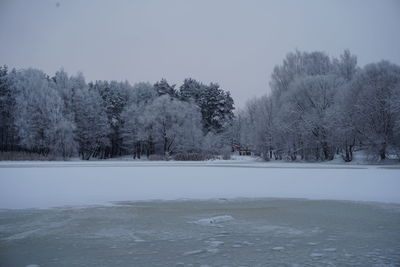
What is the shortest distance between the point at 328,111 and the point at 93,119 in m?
34.5

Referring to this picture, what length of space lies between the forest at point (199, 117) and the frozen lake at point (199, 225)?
2522 cm

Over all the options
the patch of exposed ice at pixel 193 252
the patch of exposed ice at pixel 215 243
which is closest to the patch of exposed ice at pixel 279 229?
the patch of exposed ice at pixel 215 243

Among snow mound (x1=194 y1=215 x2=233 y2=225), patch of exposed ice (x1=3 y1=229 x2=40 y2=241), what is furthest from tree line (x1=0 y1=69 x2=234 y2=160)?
patch of exposed ice (x1=3 y1=229 x2=40 y2=241)

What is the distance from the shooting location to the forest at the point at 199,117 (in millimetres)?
37781

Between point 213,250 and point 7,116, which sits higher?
point 7,116

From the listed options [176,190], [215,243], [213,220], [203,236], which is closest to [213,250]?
[215,243]

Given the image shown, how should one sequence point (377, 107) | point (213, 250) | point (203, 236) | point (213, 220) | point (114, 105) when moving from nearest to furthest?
point (213, 250) < point (203, 236) < point (213, 220) < point (377, 107) < point (114, 105)

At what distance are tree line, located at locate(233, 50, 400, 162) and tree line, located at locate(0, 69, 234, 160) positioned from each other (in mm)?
11448

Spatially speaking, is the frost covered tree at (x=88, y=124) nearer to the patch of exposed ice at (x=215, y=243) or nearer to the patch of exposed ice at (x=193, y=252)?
the patch of exposed ice at (x=215, y=243)

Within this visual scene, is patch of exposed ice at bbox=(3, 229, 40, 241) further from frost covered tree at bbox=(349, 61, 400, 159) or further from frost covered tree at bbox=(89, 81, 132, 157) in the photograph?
frost covered tree at bbox=(89, 81, 132, 157)

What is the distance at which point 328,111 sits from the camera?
42.6m

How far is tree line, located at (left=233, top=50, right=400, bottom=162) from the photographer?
1421 inches

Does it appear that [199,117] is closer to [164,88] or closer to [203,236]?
[164,88]

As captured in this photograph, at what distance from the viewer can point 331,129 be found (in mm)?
41594
